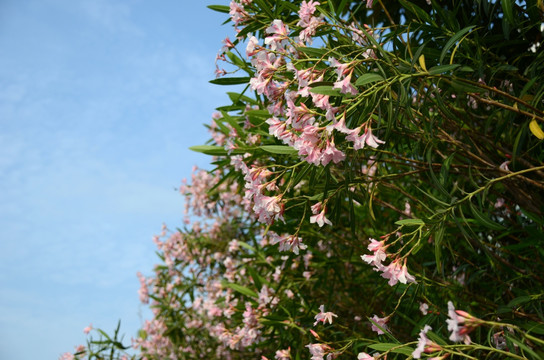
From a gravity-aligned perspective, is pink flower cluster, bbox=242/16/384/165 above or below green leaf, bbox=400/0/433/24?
below

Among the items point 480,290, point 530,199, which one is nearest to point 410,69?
point 530,199

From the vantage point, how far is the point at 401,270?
146 cm

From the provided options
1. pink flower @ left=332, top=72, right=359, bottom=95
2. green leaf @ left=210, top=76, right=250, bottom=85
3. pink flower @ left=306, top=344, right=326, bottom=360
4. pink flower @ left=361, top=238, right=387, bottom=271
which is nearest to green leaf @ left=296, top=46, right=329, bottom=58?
pink flower @ left=332, top=72, right=359, bottom=95

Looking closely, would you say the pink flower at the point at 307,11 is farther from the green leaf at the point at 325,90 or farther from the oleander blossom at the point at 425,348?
the oleander blossom at the point at 425,348

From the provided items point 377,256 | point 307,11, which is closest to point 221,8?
point 307,11

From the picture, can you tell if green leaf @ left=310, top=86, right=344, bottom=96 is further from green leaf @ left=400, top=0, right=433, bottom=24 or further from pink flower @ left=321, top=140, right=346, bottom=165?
green leaf @ left=400, top=0, right=433, bottom=24

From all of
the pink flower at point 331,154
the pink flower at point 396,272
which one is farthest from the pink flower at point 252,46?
the pink flower at point 396,272

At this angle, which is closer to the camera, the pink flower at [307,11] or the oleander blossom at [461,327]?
the oleander blossom at [461,327]

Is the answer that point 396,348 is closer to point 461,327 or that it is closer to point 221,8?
point 461,327

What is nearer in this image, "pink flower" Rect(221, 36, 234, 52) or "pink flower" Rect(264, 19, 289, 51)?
"pink flower" Rect(264, 19, 289, 51)

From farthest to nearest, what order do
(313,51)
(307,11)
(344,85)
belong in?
1. (307,11)
2. (313,51)
3. (344,85)

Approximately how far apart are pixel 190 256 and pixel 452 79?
12.3ft

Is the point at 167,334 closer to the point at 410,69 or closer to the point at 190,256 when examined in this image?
the point at 190,256

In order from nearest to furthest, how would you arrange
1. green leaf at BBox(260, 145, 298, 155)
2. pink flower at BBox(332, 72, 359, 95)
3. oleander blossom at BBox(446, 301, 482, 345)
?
1. oleander blossom at BBox(446, 301, 482, 345)
2. pink flower at BBox(332, 72, 359, 95)
3. green leaf at BBox(260, 145, 298, 155)
